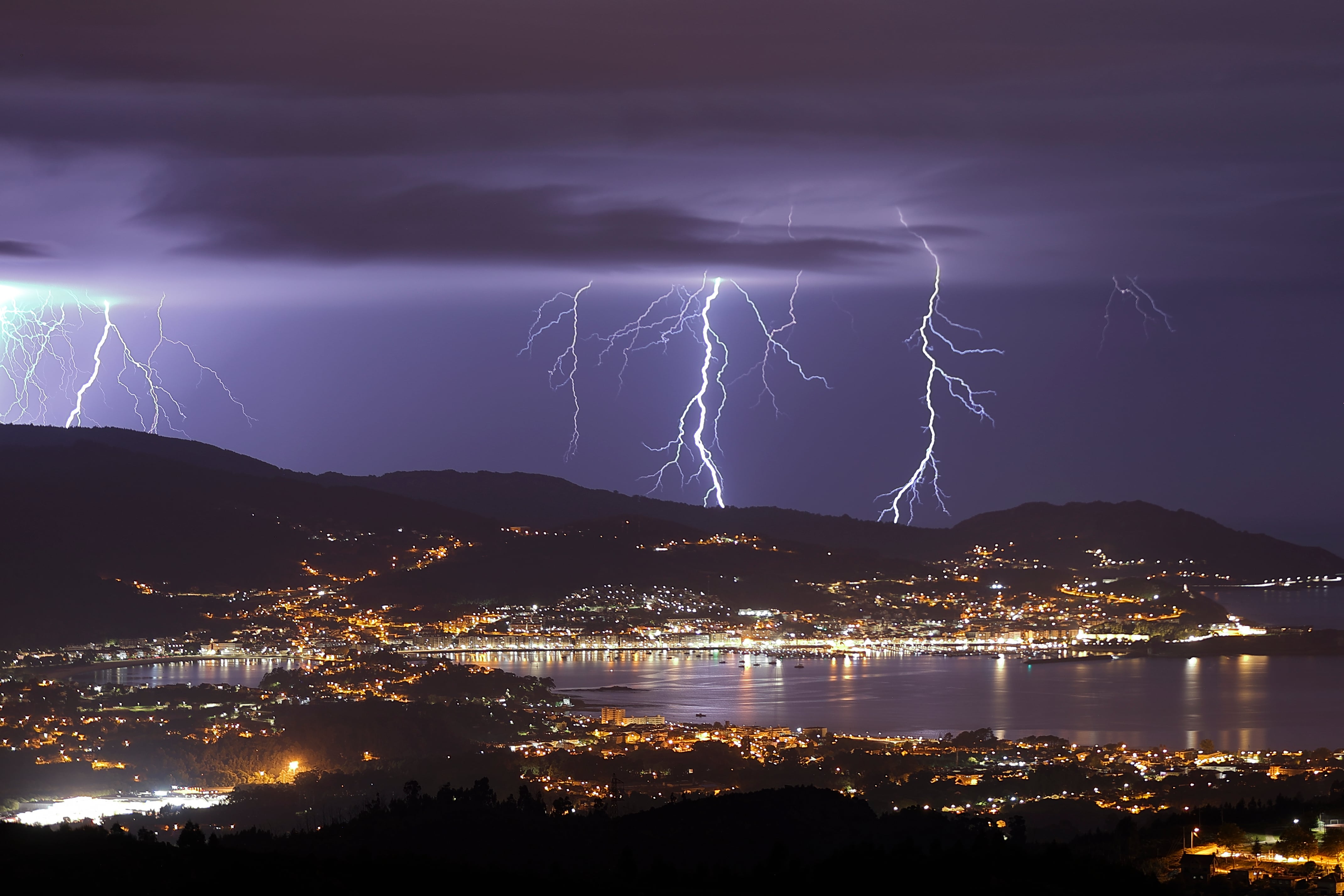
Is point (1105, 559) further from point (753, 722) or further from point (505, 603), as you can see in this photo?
point (753, 722)

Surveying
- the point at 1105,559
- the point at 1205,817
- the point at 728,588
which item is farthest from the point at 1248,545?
the point at 1205,817

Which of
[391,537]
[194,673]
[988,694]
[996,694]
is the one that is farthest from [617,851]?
[391,537]

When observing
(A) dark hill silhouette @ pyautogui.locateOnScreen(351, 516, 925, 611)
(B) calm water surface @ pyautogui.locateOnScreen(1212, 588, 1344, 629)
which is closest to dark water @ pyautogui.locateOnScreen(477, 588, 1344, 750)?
(A) dark hill silhouette @ pyautogui.locateOnScreen(351, 516, 925, 611)

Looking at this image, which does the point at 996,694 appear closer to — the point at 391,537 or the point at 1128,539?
the point at 391,537

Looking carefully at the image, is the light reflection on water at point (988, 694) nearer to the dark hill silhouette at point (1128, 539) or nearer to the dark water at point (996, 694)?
the dark water at point (996, 694)

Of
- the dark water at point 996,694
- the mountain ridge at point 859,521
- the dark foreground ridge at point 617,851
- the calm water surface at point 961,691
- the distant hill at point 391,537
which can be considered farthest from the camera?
the mountain ridge at point 859,521

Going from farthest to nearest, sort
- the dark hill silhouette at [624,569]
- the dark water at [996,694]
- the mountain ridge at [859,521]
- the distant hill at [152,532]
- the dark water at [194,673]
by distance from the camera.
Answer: the mountain ridge at [859,521] → the dark hill silhouette at [624,569] → the distant hill at [152,532] → the dark water at [194,673] → the dark water at [996,694]

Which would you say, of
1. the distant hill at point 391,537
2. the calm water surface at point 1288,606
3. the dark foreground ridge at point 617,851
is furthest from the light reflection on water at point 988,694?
the dark foreground ridge at point 617,851
